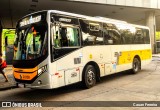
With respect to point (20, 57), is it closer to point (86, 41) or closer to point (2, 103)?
point (2, 103)

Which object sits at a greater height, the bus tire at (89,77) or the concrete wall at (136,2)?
the concrete wall at (136,2)

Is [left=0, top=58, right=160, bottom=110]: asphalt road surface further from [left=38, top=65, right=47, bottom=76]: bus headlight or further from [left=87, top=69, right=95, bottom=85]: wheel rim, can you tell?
[left=38, top=65, right=47, bottom=76]: bus headlight

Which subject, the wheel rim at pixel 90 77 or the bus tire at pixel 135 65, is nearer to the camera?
the wheel rim at pixel 90 77

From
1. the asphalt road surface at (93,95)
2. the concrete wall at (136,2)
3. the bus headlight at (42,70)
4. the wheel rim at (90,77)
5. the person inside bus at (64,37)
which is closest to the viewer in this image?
the asphalt road surface at (93,95)

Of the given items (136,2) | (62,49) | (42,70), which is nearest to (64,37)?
(62,49)

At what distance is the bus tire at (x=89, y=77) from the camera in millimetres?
8867

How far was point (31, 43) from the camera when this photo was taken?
7496 millimetres

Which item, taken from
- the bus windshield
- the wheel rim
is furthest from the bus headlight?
the wheel rim

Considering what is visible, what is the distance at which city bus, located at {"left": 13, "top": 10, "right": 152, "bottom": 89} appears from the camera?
7.26 m

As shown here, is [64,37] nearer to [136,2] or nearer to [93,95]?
[93,95]

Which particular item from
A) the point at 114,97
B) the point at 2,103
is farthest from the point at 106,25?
the point at 2,103

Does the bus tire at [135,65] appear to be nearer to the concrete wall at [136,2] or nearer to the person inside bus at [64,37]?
the person inside bus at [64,37]

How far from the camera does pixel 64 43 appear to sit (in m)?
7.84

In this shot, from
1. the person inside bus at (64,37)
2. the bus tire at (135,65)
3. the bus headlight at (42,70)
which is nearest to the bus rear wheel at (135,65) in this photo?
the bus tire at (135,65)
